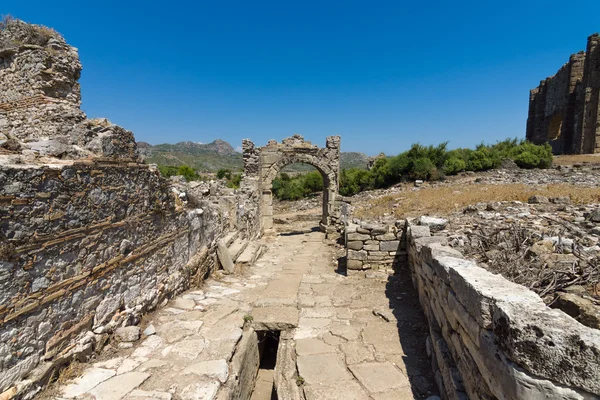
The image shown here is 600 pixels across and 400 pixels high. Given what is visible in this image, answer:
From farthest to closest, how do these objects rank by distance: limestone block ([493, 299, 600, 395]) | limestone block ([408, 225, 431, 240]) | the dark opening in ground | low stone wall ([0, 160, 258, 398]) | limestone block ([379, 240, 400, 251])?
limestone block ([379, 240, 400, 251])
limestone block ([408, 225, 431, 240])
the dark opening in ground
low stone wall ([0, 160, 258, 398])
limestone block ([493, 299, 600, 395])

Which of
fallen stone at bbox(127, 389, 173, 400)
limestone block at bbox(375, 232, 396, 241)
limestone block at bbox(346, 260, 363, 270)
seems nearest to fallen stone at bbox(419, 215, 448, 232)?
limestone block at bbox(375, 232, 396, 241)

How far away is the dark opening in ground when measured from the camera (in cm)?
417

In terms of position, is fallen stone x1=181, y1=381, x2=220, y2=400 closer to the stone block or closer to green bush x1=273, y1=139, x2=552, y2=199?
the stone block

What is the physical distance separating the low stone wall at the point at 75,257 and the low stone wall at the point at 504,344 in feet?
10.8

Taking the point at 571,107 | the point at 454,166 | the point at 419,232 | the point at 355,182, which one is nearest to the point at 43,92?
the point at 419,232

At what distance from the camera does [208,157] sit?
8712 cm

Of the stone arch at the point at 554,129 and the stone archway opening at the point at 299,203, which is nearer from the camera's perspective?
the stone archway opening at the point at 299,203

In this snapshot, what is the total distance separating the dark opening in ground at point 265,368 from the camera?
4.17 m

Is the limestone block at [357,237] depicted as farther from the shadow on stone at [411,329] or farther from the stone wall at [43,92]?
the stone wall at [43,92]

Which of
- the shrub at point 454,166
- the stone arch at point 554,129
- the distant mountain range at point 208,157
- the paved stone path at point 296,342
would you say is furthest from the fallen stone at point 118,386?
the distant mountain range at point 208,157

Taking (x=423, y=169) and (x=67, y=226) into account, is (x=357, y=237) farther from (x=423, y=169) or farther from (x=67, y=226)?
(x=423, y=169)

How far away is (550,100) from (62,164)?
3342 cm

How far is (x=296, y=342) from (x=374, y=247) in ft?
9.38

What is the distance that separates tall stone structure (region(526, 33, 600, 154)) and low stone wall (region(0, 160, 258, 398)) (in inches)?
1007
